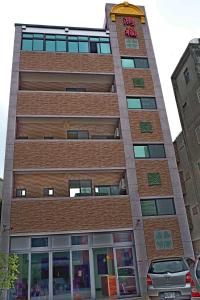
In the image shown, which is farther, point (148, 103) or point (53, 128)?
point (148, 103)

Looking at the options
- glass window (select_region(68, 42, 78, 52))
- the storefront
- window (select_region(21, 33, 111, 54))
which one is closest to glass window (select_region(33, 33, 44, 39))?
window (select_region(21, 33, 111, 54))

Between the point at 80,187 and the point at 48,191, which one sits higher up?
→ the point at 80,187

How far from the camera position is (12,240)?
16859 millimetres

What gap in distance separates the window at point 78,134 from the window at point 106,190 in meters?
4.06

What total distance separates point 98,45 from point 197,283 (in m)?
20.3

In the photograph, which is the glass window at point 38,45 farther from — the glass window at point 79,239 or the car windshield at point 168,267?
the car windshield at point 168,267

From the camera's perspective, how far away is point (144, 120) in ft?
71.5

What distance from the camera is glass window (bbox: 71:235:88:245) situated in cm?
1741

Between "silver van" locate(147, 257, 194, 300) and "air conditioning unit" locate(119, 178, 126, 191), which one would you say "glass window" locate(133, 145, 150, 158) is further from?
"silver van" locate(147, 257, 194, 300)

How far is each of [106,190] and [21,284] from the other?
26.3 feet

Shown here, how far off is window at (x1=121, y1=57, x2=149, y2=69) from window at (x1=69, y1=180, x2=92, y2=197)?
10385 mm

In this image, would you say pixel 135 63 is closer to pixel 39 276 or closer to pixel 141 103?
pixel 141 103

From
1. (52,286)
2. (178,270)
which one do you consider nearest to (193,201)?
(52,286)

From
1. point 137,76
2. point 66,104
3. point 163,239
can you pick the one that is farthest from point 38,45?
point 163,239
